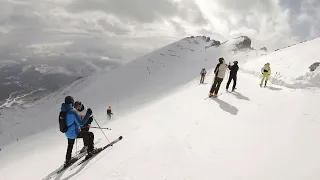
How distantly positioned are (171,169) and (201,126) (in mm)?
4237

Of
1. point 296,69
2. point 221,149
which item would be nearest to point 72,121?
point 221,149

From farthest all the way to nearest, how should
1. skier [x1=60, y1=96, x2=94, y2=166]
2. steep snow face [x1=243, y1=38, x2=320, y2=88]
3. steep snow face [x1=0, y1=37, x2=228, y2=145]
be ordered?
steep snow face [x1=0, y1=37, x2=228, y2=145], steep snow face [x1=243, y1=38, x2=320, y2=88], skier [x1=60, y1=96, x2=94, y2=166]

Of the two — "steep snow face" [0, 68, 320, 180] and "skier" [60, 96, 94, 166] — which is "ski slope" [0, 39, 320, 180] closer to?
"steep snow face" [0, 68, 320, 180]

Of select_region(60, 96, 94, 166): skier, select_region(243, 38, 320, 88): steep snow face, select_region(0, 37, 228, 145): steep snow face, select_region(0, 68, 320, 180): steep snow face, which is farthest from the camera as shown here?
select_region(0, 37, 228, 145): steep snow face

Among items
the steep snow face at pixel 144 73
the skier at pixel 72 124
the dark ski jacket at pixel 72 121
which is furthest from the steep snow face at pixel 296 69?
the steep snow face at pixel 144 73

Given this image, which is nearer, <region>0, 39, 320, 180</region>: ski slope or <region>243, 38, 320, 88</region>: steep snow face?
<region>0, 39, 320, 180</region>: ski slope

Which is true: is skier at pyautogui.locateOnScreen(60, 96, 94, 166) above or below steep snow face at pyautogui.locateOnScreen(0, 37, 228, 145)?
below

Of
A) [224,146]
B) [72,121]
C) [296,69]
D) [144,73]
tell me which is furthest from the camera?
[144,73]

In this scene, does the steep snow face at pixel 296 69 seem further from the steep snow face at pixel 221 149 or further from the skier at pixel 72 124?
the skier at pixel 72 124

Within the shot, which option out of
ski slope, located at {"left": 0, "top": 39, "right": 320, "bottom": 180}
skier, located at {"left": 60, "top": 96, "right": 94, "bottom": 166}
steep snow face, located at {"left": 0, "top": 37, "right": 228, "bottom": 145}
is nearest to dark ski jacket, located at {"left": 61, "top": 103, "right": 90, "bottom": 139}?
skier, located at {"left": 60, "top": 96, "right": 94, "bottom": 166}

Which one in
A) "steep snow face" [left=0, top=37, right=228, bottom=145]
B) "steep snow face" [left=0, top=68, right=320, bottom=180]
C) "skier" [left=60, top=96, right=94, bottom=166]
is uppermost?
"steep snow face" [left=0, top=37, right=228, bottom=145]

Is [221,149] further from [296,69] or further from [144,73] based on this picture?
[144,73]

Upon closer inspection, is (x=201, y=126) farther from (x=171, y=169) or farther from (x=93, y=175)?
(x=93, y=175)

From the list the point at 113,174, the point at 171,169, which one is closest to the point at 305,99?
the point at 171,169
